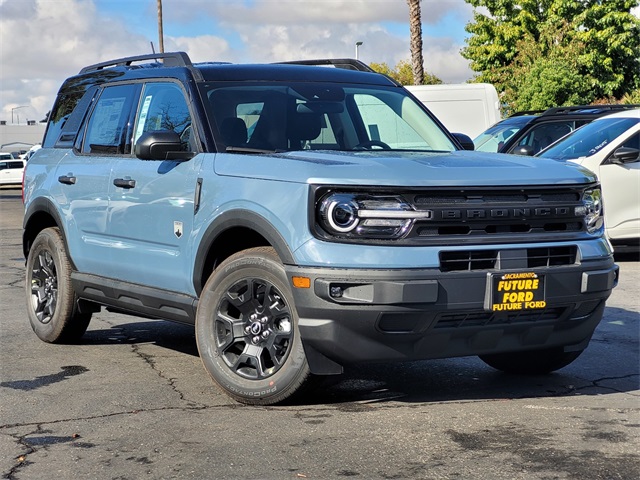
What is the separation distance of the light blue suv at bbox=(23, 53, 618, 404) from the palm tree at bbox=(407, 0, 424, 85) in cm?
2366

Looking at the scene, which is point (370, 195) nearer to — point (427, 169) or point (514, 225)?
point (427, 169)

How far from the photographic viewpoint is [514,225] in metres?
5.60

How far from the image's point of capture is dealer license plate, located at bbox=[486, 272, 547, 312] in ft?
17.7

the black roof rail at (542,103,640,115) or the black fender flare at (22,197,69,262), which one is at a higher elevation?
the black roof rail at (542,103,640,115)

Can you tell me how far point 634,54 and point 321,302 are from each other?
1640 inches

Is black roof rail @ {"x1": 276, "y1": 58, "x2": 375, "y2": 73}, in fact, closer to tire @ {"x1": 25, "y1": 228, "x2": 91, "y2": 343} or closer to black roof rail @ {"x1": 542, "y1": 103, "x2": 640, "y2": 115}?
tire @ {"x1": 25, "y1": 228, "x2": 91, "y2": 343}

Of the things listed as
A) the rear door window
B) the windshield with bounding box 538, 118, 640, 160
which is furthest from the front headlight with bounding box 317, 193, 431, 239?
the windshield with bounding box 538, 118, 640, 160

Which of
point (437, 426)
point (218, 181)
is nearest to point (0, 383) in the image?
point (218, 181)

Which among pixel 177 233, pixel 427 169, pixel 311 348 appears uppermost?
pixel 427 169

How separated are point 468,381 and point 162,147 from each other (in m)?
2.30

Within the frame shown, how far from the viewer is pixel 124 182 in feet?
22.9

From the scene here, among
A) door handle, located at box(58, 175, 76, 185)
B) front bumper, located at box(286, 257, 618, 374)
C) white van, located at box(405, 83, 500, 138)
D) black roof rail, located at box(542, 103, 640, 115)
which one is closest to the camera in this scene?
front bumper, located at box(286, 257, 618, 374)

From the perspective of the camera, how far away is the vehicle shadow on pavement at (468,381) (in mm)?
6070

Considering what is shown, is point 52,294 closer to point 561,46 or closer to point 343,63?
point 343,63
